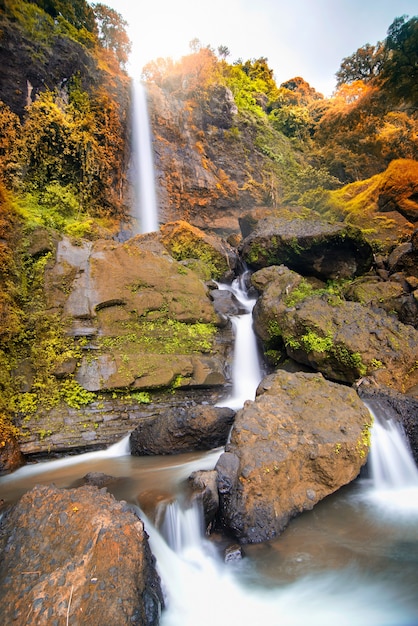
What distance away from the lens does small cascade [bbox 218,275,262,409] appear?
866 centimetres

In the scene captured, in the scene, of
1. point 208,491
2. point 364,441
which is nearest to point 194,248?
point 364,441

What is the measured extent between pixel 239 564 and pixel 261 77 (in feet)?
114

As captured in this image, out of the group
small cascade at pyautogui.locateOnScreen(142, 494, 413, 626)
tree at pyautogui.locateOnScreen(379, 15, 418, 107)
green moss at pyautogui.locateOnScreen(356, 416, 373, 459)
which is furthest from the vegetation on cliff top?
green moss at pyautogui.locateOnScreen(356, 416, 373, 459)

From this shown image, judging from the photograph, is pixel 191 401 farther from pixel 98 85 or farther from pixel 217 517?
pixel 98 85

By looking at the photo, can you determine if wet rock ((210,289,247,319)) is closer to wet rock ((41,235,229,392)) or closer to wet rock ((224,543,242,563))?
wet rock ((41,235,229,392))

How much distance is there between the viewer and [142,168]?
17.3 m

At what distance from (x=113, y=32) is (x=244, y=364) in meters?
22.0

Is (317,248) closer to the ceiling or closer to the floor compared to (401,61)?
closer to the floor

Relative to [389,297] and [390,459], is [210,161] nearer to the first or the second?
[389,297]

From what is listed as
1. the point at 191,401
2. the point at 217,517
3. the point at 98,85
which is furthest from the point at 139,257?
the point at 98,85

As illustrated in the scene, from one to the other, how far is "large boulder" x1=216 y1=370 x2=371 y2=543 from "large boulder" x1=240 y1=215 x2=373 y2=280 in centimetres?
682

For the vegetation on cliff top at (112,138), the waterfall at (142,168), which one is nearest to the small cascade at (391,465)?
the vegetation on cliff top at (112,138)

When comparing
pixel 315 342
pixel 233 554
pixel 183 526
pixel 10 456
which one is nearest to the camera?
pixel 233 554

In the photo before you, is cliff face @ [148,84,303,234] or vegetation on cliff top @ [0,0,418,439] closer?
vegetation on cliff top @ [0,0,418,439]
